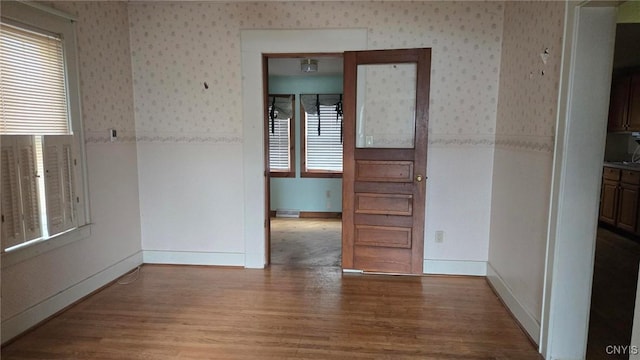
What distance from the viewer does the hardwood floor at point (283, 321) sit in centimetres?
A: 231

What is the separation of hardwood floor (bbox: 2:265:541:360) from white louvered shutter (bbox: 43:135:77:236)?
2.29ft

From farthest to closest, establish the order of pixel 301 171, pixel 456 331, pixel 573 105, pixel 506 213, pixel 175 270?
pixel 301 171, pixel 175 270, pixel 506 213, pixel 456 331, pixel 573 105

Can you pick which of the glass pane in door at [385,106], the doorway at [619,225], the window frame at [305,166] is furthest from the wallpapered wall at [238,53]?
the window frame at [305,166]

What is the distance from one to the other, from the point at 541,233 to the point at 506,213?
0.69 meters

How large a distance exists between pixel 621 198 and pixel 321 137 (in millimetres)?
4317

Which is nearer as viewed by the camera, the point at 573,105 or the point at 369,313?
the point at 573,105

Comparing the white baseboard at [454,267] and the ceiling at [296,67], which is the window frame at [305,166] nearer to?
the ceiling at [296,67]

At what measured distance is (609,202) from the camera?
5.19 metres

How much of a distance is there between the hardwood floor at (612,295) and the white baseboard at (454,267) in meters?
0.88

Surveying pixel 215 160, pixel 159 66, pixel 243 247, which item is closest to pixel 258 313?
pixel 243 247

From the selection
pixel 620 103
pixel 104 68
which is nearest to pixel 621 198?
pixel 620 103

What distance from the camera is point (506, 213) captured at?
307 cm

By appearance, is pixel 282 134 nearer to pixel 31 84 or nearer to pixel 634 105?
pixel 31 84

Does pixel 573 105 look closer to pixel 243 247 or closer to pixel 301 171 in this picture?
pixel 243 247
